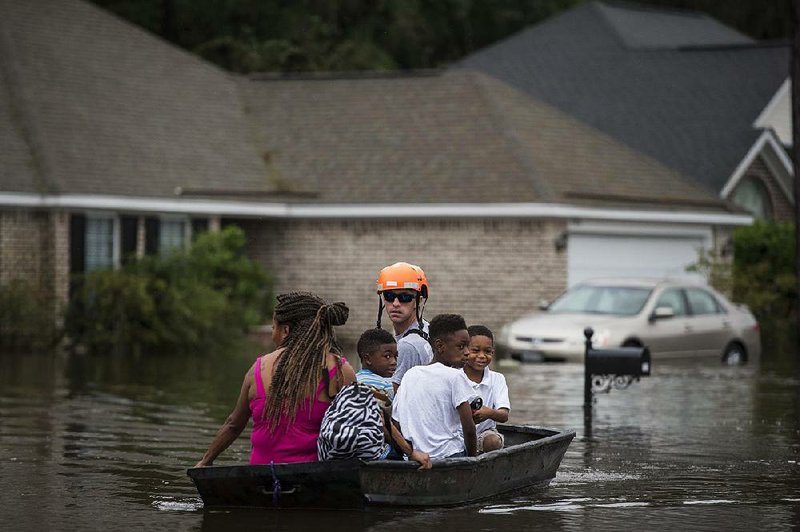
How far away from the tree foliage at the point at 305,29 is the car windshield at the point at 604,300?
64.4 ft

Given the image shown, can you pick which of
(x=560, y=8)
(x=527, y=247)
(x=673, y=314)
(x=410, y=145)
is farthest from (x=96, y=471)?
(x=560, y=8)

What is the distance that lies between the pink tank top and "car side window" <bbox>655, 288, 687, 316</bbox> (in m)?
16.2

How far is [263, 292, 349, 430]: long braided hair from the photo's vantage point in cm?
1113

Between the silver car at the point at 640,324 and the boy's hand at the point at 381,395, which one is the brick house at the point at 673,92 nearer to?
the silver car at the point at 640,324

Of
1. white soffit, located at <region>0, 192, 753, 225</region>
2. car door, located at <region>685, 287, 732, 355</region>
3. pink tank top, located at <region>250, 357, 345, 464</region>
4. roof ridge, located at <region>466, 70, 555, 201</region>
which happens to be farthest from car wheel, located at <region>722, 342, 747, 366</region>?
pink tank top, located at <region>250, 357, 345, 464</region>

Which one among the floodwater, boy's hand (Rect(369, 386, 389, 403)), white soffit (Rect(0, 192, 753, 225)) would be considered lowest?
the floodwater

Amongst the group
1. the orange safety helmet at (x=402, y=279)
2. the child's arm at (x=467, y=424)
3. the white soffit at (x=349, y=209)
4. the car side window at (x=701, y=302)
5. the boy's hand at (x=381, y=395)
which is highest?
the white soffit at (x=349, y=209)

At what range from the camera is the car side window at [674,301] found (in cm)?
2697

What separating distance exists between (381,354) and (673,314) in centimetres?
1581

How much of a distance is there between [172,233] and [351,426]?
2280 centimetres

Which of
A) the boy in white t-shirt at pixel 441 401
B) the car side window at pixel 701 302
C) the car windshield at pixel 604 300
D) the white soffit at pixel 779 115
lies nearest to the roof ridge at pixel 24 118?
the car windshield at pixel 604 300

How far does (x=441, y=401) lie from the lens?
11.6m

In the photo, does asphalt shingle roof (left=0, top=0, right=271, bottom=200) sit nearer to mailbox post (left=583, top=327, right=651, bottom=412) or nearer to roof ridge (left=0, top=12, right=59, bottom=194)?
roof ridge (left=0, top=12, right=59, bottom=194)

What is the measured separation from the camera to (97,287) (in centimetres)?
2986
